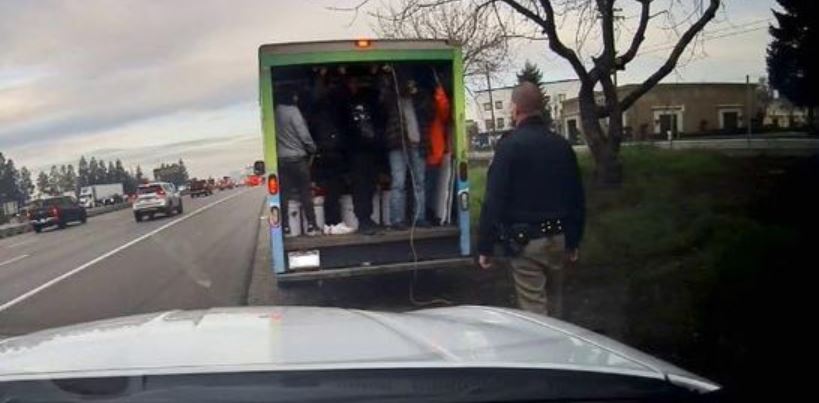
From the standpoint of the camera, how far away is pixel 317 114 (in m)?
9.35

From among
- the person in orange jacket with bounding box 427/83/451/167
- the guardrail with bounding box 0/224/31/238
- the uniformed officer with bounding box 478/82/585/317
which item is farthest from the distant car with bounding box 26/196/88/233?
the uniformed officer with bounding box 478/82/585/317

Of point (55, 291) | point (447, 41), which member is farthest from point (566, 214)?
point (55, 291)

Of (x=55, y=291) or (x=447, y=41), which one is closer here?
(x=447, y=41)

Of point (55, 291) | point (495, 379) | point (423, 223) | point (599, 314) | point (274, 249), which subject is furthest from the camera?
point (55, 291)

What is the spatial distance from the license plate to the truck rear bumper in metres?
0.05

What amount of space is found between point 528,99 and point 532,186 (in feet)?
1.73

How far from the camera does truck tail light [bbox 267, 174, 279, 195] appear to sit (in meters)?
8.23

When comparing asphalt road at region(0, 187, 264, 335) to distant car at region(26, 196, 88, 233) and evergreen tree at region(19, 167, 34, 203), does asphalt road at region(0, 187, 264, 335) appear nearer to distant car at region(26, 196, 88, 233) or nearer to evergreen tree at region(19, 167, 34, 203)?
distant car at region(26, 196, 88, 233)

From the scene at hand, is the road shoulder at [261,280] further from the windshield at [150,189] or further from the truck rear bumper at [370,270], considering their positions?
the windshield at [150,189]

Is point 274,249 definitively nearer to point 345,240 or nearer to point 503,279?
point 345,240

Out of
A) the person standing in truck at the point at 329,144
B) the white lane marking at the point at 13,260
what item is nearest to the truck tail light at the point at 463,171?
the person standing in truck at the point at 329,144

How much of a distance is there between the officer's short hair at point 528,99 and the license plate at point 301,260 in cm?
333

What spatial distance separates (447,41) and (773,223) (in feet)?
10.6

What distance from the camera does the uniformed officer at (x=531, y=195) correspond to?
17.8ft
